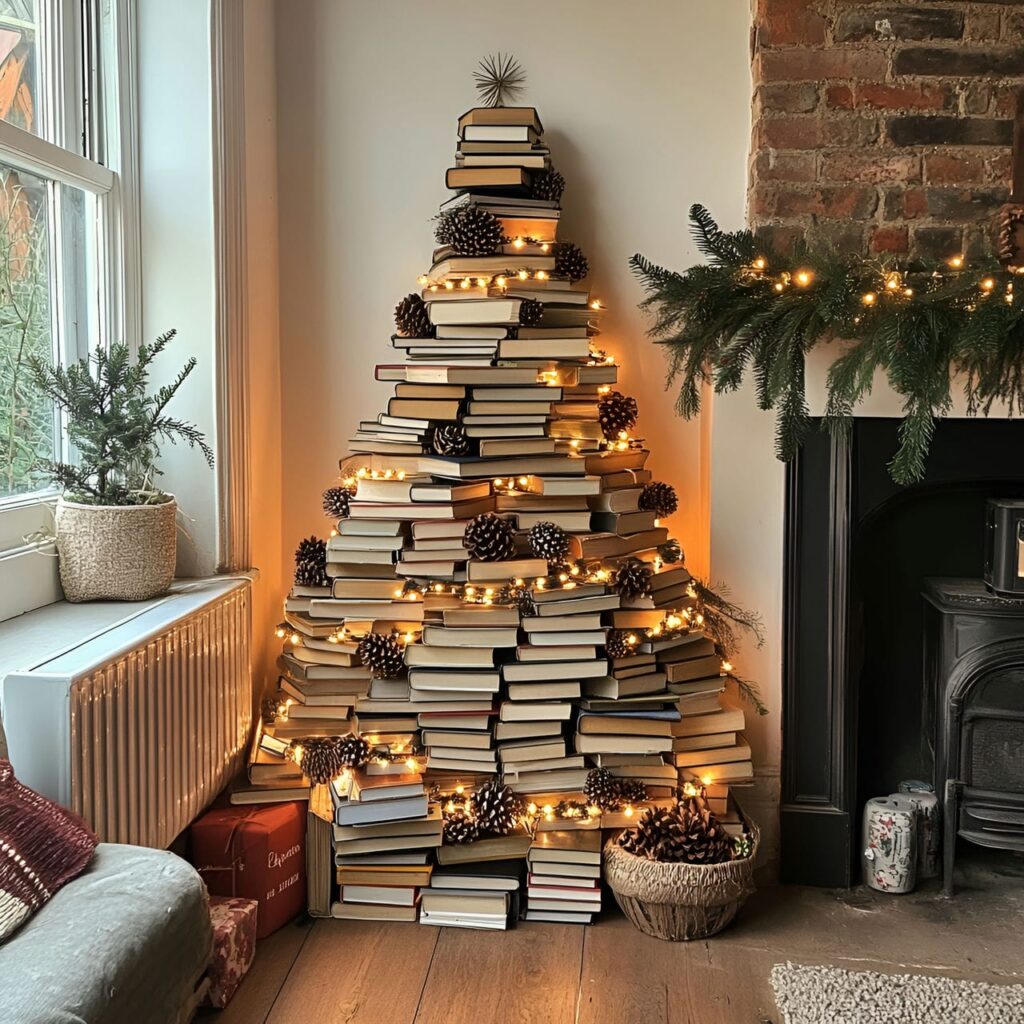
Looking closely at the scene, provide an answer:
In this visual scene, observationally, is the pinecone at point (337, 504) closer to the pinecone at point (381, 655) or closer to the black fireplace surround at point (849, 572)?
the pinecone at point (381, 655)

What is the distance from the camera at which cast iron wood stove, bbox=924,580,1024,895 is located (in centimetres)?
267

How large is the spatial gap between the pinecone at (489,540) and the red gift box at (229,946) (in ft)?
2.96

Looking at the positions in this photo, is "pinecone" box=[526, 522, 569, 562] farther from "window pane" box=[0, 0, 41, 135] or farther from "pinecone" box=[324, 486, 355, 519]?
"window pane" box=[0, 0, 41, 135]

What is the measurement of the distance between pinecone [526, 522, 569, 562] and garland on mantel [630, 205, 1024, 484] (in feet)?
1.46

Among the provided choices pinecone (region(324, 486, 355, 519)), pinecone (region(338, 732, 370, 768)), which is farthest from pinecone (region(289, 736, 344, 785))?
pinecone (region(324, 486, 355, 519))

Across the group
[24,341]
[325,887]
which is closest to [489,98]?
[24,341]

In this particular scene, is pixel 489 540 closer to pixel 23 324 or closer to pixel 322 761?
pixel 322 761

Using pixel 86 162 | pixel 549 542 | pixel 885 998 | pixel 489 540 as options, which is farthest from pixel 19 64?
pixel 885 998

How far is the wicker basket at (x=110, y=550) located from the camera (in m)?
2.31

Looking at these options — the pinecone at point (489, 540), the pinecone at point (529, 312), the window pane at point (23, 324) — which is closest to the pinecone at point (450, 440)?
the pinecone at point (489, 540)

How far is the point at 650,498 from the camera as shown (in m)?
2.73

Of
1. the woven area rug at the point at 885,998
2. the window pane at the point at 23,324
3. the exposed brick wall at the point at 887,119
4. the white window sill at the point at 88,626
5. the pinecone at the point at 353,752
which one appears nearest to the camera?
the white window sill at the point at 88,626

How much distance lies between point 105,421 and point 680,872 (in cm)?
157

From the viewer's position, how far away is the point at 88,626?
2.15 meters
